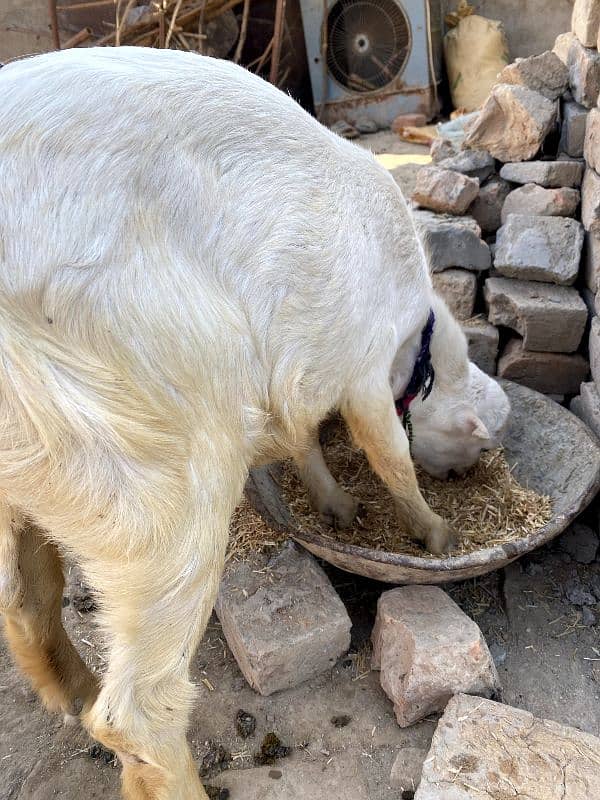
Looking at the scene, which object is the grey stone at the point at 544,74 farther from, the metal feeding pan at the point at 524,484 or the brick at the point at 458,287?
the metal feeding pan at the point at 524,484

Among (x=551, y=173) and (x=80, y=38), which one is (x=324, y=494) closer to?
(x=551, y=173)

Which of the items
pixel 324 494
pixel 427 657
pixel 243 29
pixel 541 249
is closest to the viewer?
pixel 427 657

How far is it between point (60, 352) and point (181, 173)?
0.59m

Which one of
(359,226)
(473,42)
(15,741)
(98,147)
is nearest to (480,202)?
(359,226)

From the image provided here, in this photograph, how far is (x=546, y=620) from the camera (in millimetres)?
3189

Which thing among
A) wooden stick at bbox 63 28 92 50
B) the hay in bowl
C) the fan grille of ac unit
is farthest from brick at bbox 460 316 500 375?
wooden stick at bbox 63 28 92 50

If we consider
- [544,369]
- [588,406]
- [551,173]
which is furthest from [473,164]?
[588,406]

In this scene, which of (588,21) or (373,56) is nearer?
(588,21)

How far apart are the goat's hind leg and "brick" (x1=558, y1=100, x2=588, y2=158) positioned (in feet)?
11.8

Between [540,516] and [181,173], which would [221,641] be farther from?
[181,173]

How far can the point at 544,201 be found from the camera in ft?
13.6

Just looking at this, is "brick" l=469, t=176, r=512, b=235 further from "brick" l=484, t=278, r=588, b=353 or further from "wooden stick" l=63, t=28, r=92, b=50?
"wooden stick" l=63, t=28, r=92, b=50

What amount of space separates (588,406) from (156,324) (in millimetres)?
2620

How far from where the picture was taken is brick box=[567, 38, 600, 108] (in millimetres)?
3900
